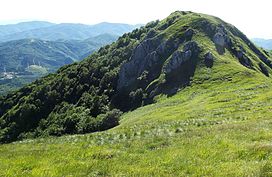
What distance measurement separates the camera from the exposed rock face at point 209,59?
9629cm

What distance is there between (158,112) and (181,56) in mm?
45440

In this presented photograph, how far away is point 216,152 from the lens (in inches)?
690

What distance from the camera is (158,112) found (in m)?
62.8

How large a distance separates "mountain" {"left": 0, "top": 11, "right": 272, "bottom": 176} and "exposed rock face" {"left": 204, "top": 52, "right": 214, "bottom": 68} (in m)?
0.30

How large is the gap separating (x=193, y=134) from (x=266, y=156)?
27.7ft

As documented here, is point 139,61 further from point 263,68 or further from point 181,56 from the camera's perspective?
point 263,68

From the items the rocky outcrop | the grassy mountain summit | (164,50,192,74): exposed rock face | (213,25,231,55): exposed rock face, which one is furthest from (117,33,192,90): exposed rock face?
the rocky outcrop

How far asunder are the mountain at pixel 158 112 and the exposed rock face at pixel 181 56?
0.35m

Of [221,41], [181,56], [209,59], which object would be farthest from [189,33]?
[209,59]

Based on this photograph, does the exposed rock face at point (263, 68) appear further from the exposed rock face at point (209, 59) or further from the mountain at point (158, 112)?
the exposed rock face at point (209, 59)

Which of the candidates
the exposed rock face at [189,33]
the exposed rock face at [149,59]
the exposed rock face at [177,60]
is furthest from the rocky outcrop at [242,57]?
the exposed rock face at [177,60]

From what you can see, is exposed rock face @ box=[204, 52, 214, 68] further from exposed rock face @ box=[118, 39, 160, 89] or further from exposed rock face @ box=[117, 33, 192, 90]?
exposed rock face @ box=[118, 39, 160, 89]

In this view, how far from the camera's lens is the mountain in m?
17.3

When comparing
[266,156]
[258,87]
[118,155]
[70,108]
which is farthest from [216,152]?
[70,108]
